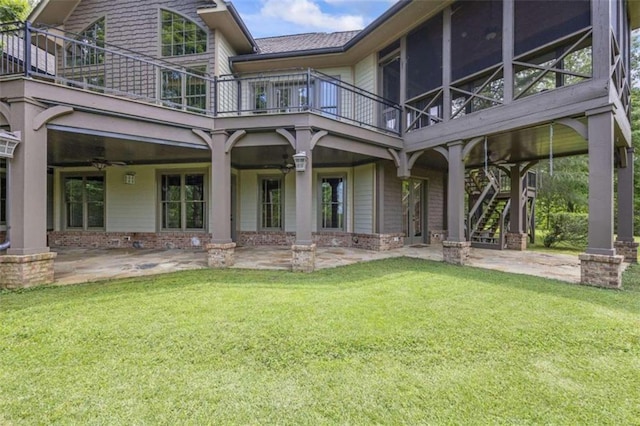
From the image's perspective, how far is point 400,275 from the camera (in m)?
6.07

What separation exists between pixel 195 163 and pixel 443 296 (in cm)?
838

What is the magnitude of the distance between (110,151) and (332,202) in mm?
6687

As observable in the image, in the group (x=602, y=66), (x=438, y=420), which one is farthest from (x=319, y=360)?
(x=602, y=66)

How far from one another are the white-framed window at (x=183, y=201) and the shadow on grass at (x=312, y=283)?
4.02 metres

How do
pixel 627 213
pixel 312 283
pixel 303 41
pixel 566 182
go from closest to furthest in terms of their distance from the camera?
pixel 312 283
pixel 627 213
pixel 303 41
pixel 566 182

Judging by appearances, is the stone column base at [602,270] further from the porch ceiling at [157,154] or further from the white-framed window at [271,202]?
the white-framed window at [271,202]

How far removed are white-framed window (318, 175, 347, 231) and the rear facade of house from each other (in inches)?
1.9

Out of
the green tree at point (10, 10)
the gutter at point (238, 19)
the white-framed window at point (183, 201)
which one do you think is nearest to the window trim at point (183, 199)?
the white-framed window at point (183, 201)

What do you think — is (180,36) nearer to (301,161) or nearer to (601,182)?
(301,161)

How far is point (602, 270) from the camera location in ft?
17.1

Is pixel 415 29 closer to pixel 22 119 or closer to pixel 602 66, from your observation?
pixel 602 66

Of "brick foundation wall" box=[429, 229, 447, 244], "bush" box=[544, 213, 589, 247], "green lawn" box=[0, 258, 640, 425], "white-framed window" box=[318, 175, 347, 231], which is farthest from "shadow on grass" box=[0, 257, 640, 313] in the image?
"bush" box=[544, 213, 589, 247]

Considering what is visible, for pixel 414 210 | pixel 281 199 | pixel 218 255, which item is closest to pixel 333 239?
pixel 281 199

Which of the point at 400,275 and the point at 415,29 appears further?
the point at 415,29
